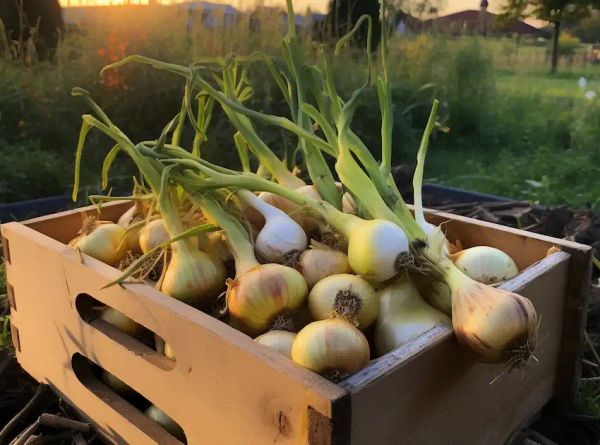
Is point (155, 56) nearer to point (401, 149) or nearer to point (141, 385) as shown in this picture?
point (401, 149)

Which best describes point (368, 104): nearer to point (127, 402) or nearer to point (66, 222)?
point (66, 222)

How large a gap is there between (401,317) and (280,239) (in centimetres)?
20

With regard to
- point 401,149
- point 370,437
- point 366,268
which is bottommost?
Answer: point 401,149

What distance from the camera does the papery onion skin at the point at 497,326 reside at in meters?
0.64

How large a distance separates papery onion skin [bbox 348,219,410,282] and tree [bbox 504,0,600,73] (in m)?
5.00

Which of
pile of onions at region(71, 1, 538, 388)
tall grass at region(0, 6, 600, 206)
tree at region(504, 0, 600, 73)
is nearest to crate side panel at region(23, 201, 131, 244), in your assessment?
pile of onions at region(71, 1, 538, 388)

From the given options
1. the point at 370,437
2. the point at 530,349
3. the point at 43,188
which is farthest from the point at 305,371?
the point at 43,188

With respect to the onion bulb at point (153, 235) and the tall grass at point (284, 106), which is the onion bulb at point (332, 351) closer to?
the onion bulb at point (153, 235)

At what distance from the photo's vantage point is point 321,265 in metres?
0.78

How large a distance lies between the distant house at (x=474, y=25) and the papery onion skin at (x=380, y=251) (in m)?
5.08

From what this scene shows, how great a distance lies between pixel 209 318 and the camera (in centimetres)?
72

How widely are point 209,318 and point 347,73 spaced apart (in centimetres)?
377

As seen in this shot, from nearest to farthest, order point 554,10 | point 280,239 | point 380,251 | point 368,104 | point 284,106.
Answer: point 380,251, point 280,239, point 284,106, point 368,104, point 554,10

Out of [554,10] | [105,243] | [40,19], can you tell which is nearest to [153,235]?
[105,243]
